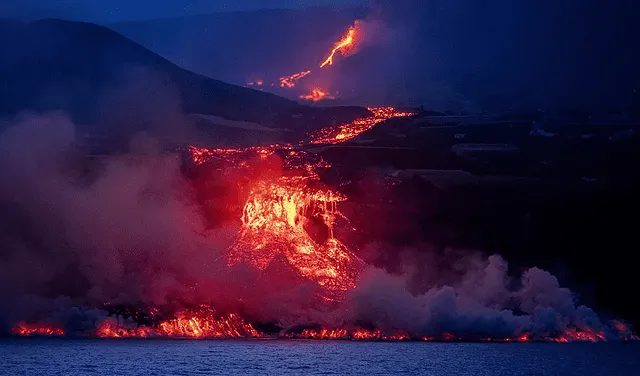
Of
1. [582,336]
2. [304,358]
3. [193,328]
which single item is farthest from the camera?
[582,336]

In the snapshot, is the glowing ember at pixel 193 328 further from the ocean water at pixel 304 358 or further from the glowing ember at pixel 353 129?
the glowing ember at pixel 353 129

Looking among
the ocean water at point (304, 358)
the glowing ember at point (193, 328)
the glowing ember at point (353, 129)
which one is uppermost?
the glowing ember at point (353, 129)

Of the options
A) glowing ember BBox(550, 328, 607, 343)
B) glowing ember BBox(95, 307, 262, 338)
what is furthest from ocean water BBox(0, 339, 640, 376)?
glowing ember BBox(95, 307, 262, 338)

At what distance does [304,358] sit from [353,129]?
2788 centimetres

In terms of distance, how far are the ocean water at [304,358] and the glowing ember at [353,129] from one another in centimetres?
1981

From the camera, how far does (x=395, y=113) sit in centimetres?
11288

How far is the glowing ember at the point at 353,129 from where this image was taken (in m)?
111

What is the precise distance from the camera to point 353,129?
11175cm

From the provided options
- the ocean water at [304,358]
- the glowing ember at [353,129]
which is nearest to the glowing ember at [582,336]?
the ocean water at [304,358]

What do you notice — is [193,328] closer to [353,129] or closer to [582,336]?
[353,129]

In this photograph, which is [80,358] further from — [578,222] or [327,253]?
[578,222]

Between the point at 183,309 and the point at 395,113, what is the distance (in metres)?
28.3

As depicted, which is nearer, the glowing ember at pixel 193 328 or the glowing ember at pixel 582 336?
the glowing ember at pixel 193 328

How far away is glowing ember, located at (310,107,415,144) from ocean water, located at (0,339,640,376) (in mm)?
19814
